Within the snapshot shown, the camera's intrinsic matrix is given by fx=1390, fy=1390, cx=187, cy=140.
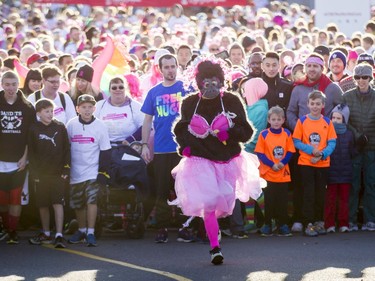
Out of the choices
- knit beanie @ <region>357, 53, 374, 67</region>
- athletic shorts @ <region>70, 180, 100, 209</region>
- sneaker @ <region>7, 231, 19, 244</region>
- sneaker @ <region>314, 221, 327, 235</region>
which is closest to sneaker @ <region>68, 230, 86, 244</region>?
athletic shorts @ <region>70, 180, 100, 209</region>

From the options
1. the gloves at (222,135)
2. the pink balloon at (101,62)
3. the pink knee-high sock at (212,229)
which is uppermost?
the pink balloon at (101,62)

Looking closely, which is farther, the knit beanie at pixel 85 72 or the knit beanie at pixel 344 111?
the knit beanie at pixel 85 72

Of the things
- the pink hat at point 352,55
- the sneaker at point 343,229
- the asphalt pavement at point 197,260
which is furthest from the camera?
the pink hat at point 352,55

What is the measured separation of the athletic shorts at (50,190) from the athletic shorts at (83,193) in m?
0.19

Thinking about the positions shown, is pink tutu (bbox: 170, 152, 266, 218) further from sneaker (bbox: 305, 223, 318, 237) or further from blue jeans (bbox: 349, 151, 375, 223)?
blue jeans (bbox: 349, 151, 375, 223)

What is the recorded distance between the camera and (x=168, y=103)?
15656 millimetres

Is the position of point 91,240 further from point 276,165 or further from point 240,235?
point 276,165

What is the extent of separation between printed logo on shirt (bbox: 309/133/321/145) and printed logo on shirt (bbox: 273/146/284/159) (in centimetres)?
36

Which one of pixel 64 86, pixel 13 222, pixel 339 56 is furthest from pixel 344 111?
pixel 13 222

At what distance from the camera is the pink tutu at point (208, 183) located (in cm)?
1345

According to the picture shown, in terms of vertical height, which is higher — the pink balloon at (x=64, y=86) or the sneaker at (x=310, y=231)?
the pink balloon at (x=64, y=86)

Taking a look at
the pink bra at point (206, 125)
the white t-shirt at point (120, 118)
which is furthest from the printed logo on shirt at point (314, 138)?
the pink bra at point (206, 125)

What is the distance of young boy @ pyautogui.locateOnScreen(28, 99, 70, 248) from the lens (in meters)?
15.5

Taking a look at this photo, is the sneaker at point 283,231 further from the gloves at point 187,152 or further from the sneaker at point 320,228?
the gloves at point 187,152
